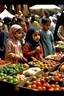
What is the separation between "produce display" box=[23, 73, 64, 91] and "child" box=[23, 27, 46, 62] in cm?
116

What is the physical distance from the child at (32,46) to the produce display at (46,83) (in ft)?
3.80

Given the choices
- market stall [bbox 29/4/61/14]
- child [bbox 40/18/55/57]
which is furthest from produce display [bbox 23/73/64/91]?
market stall [bbox 29/4/61/14]

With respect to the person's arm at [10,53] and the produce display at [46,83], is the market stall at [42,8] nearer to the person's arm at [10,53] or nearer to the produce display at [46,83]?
the person's arm at [10,53]

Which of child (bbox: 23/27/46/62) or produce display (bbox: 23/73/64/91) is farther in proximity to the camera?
child (bbox: 23/27/46/62)

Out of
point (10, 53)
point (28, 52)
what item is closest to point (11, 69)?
point (10, 53)

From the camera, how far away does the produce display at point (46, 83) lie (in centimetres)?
305

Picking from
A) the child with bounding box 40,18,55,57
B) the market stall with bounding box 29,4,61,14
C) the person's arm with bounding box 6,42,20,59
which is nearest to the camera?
the person's arm with bounding box 6,42,20,59

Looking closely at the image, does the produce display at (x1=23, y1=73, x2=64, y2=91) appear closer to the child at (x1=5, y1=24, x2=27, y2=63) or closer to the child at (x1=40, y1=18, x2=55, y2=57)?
the child at (x1=5, y1=24, x2=27, y2=63)

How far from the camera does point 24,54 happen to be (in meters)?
4.88

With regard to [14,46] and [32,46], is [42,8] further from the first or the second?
[14,46]

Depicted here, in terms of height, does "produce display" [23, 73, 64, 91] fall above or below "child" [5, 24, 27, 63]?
below

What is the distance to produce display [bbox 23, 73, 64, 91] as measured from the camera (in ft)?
10.0
